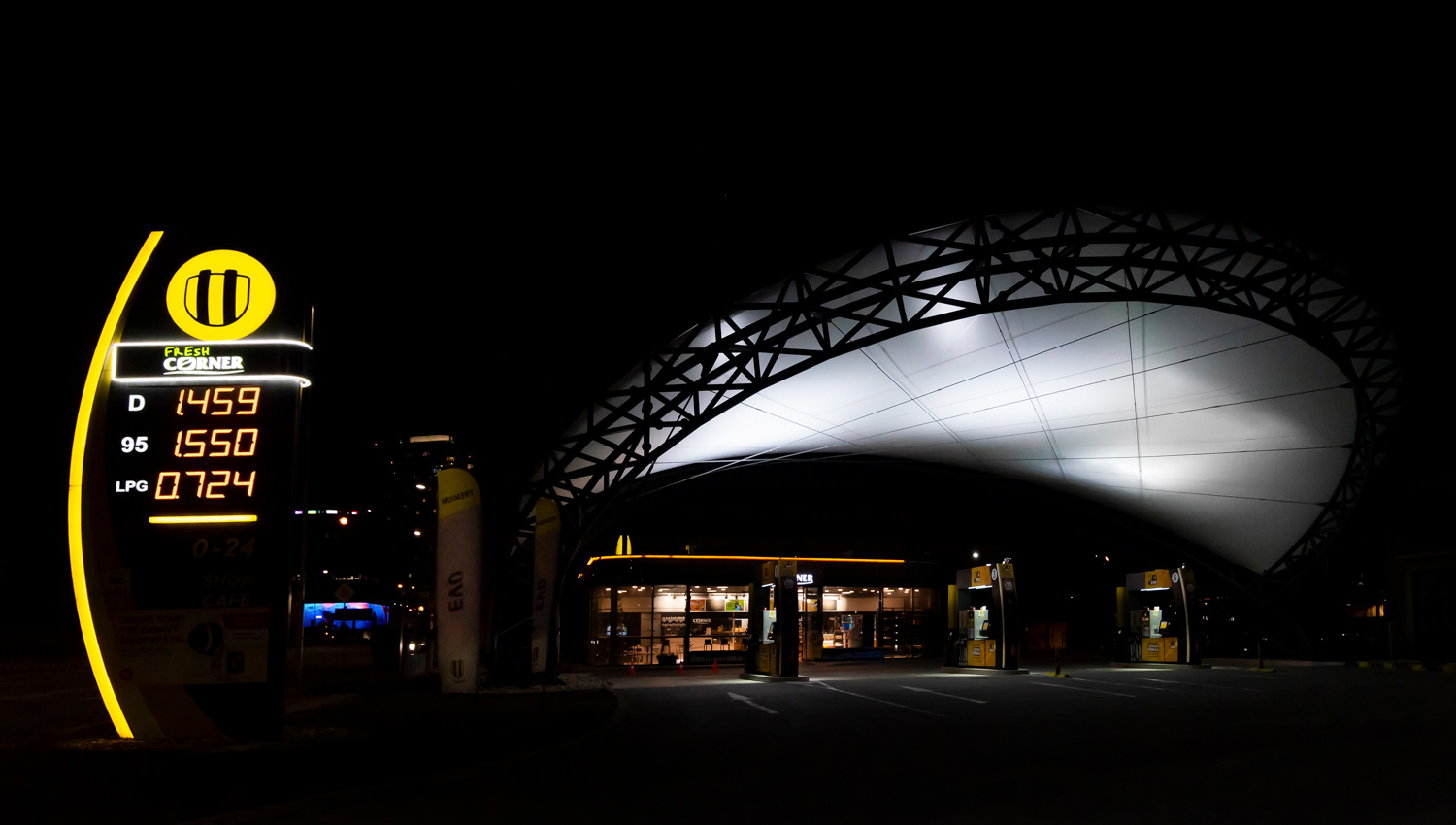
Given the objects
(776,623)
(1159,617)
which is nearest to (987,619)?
(1159,617)

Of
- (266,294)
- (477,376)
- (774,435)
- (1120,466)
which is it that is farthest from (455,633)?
(1120,466)

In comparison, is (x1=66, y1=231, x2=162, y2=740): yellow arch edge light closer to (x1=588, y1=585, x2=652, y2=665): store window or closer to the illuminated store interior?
the illuminated store interior

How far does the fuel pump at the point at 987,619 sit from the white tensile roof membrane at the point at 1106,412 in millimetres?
4868

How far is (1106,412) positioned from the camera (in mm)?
29625

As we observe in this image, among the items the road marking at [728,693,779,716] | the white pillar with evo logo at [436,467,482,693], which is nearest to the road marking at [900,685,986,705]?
the road marking at [728,693,779,716]

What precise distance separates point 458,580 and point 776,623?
10.5 m

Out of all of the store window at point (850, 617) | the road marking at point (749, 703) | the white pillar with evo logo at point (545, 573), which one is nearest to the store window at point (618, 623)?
the store window at point (850, 617)

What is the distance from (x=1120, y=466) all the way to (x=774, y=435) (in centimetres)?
1284

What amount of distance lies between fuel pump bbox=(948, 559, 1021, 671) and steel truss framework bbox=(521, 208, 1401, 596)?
9792 mm

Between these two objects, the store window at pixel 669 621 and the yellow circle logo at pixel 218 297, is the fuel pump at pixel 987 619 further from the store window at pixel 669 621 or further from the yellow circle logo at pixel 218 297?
the yellow circle logo at pixel 218 297

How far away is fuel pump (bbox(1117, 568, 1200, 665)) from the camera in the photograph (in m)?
33.8

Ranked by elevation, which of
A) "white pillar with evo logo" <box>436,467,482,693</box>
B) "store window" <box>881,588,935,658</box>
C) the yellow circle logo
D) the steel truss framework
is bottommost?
"store window" <box>881,588,935,658</box>

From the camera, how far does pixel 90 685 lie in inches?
934

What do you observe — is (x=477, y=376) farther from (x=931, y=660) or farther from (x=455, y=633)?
(x=931, y=660)
